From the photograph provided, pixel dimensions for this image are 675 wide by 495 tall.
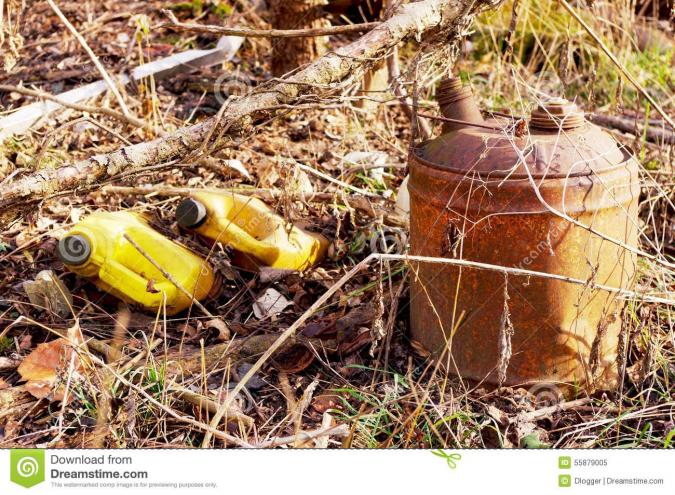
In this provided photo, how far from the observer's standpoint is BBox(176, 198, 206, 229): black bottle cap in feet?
10.2

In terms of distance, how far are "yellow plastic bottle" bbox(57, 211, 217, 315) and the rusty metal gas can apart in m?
0.84

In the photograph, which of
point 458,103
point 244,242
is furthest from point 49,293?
point 458,103

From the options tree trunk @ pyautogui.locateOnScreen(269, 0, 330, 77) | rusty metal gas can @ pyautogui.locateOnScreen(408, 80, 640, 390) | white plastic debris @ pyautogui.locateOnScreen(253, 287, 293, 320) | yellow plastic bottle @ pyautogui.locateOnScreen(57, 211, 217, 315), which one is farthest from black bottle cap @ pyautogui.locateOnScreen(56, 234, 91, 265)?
tree trunk @ pyautogui.locateOnScreen(269, 0, 330, 77)

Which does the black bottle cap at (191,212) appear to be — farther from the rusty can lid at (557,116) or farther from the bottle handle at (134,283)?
the rusty can lid at (557,116)

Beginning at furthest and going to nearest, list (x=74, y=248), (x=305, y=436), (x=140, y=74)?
(x=140, y=74) < (x=74, y=248) < (x=305, y=436)

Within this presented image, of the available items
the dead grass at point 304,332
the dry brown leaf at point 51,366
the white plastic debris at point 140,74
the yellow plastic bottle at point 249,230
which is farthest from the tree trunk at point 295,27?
the dry brown leaf at point 51,366

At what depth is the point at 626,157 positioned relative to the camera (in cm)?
255

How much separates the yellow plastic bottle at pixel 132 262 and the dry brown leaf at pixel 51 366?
0.26 m

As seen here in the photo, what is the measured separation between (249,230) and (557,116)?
1312 millimetres

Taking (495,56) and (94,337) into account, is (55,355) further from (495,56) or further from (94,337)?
(495,56)

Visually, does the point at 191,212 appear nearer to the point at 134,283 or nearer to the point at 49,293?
the point at 134,283

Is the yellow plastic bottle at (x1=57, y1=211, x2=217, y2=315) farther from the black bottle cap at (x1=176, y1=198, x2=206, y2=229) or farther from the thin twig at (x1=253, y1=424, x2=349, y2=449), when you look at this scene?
the thin twig at (x1=253, y1=424, x2=349, y2=449)

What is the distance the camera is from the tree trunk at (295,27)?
160 inches

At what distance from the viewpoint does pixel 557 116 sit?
8.13ft
